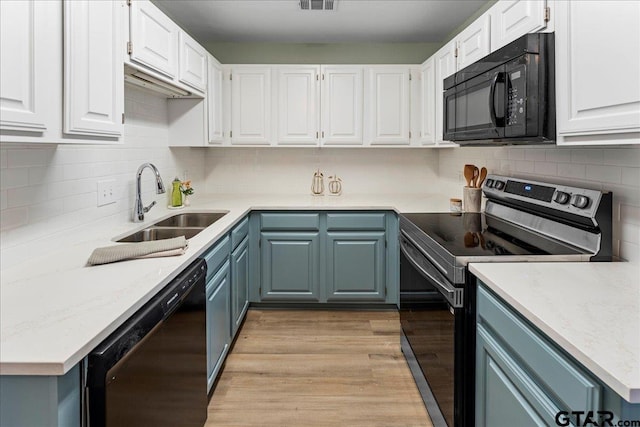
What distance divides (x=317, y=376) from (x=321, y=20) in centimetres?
256

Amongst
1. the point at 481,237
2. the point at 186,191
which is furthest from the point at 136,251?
the point at 186,191

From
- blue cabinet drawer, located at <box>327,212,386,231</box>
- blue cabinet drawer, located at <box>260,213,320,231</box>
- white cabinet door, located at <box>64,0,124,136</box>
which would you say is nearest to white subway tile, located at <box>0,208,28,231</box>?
white cabinet door, located at <box>64,0,124,136</box>

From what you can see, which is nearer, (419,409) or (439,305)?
(439,305)

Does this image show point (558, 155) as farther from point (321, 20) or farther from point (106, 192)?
point (106, 192)

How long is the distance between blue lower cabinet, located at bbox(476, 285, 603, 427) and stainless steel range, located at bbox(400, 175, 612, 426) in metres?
0.10

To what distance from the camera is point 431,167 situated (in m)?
4.18

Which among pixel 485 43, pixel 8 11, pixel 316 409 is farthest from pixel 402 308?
pixel 8 11

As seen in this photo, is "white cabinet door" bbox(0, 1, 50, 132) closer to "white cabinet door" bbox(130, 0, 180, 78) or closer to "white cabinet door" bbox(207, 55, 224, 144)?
"white cabinet door" bbox(130, 0, 180, 78)

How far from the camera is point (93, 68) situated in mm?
1553

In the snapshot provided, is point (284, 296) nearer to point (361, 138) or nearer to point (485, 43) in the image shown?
point (361, 138)

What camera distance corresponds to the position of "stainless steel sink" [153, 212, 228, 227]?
113 inches

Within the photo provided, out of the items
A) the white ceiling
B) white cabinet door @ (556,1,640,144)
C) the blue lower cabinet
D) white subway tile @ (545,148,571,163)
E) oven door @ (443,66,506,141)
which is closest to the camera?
the blue lower cabinet

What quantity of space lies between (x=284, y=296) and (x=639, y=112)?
108 inches

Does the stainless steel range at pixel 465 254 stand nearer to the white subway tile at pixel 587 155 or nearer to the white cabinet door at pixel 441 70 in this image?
the white subway tile at pixel 587 155
